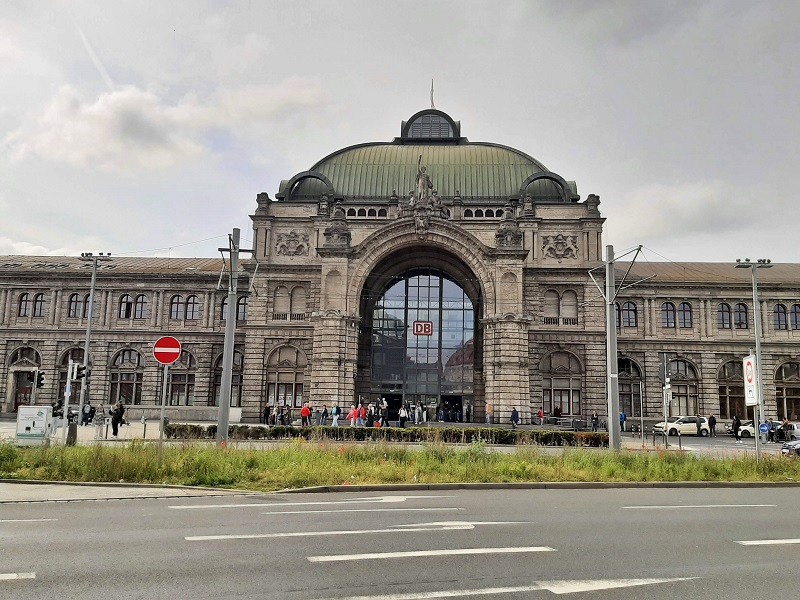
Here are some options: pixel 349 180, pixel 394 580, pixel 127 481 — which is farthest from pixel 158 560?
pixel 349 180

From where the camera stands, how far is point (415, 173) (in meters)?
54.0

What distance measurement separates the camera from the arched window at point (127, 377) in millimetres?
53469

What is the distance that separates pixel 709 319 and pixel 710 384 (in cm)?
518

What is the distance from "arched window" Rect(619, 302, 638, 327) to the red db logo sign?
624 inches

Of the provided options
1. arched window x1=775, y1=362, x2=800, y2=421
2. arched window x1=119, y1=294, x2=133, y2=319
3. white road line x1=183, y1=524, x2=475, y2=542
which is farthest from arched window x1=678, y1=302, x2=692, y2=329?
white road line x1=183, y1=524, x2=475, y2=542

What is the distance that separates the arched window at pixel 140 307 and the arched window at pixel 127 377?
2910 mm

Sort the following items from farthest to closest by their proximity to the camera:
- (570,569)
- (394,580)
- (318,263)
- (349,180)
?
(349,180)
(318,263)
(570,569)
(394,580)

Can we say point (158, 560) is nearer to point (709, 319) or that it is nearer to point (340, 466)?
point (340, 466)

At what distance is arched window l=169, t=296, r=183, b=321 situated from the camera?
54.8 meters

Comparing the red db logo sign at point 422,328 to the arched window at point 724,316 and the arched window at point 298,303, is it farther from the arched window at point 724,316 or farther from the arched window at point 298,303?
the arched window at point 724,316

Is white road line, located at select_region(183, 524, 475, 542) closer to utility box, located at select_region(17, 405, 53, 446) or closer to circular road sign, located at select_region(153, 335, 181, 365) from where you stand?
circular road sign, located at select_region(153, 335, 181, 365)

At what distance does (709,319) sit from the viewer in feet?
170

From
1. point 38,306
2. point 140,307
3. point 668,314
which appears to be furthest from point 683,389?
point 38,306

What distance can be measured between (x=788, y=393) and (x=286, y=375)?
129ft
